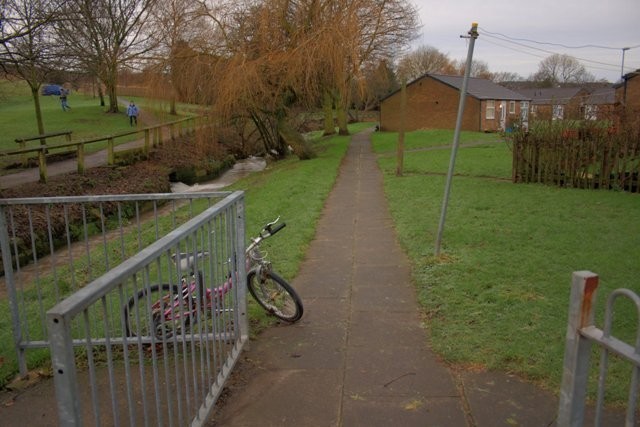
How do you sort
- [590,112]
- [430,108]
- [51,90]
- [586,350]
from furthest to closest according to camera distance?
[51,90], [430,108], [590,112], [586,350]

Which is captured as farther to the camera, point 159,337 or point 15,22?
point 15,22

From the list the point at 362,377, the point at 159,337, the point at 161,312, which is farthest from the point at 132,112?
the point at 161,312

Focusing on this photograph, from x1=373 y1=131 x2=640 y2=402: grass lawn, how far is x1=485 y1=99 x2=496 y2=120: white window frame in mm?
29144

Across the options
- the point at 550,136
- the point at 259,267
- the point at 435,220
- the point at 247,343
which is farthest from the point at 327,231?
the point at 550,136

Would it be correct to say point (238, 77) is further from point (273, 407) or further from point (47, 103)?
point (47, 103)

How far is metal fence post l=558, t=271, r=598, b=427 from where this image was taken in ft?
6.19

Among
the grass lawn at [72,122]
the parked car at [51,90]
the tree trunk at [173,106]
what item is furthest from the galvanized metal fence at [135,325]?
the parked car at [51,90]

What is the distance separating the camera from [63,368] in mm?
1650

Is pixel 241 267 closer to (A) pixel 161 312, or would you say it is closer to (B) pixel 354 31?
(A) pixel 161 312

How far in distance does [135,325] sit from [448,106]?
40025mm

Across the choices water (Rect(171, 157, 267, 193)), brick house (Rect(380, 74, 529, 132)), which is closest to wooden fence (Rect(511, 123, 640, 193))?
water (Rect(171, 157, 267, 193))

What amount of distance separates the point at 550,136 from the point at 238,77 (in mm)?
10529

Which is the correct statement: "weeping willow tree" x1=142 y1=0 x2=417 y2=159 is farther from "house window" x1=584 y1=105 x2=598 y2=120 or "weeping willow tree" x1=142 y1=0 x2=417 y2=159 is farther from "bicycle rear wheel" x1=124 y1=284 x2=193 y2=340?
"bicycle rear wheel" x1=124 y1=284 x2=193 y2=340

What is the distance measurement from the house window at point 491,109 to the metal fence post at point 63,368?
4155 centimetres
